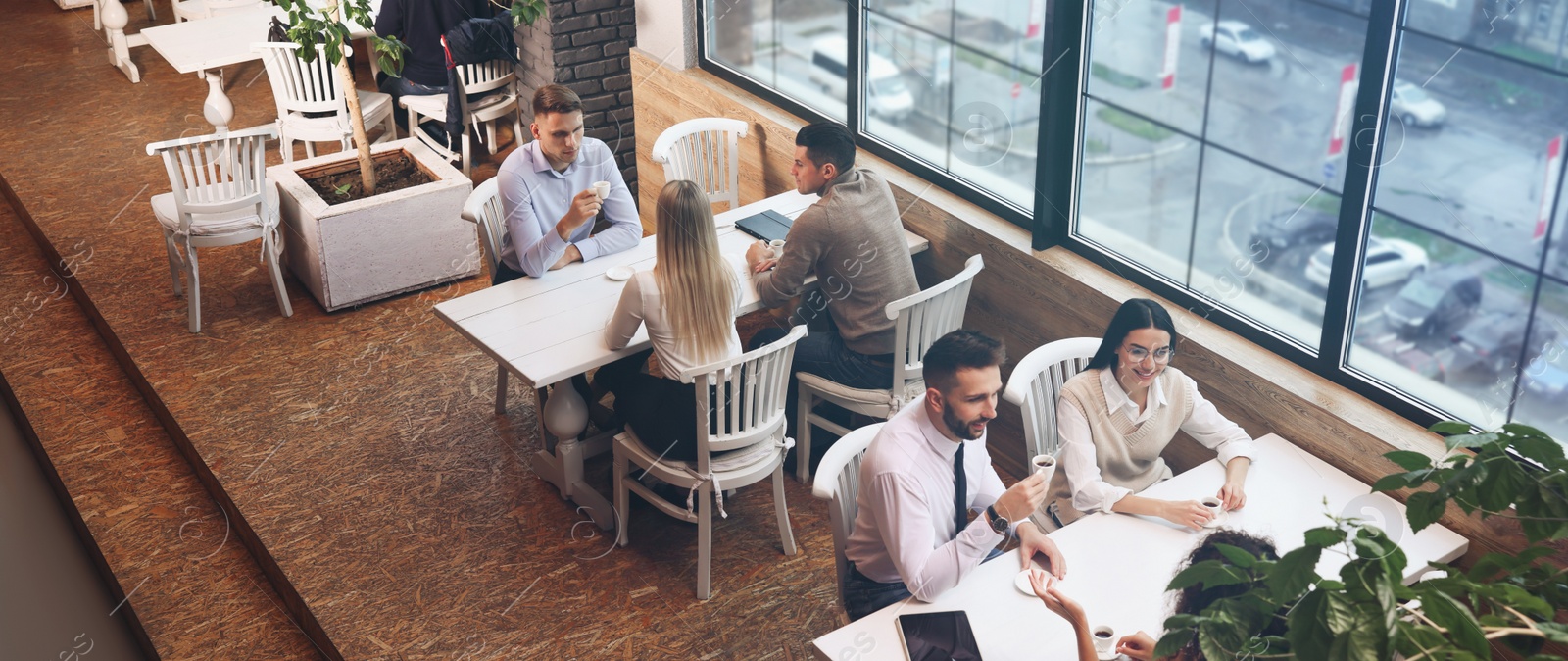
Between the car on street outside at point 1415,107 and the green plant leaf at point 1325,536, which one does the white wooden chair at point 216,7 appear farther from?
the green plant leaf at point 1325,536

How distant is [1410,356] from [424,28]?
4915 millimetres

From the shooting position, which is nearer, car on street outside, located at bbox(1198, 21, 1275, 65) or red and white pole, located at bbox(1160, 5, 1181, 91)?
car on street outside, located at bbox(1198, 21, 1275, 65)

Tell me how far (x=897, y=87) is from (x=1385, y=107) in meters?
2.06

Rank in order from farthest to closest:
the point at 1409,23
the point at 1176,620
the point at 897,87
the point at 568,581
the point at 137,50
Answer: the point at 137,50, the point at 897,87, the point at 568,581, the point at 1409,23, the point at 1176,620

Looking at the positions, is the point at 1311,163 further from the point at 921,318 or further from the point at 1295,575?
the point at 1295,575

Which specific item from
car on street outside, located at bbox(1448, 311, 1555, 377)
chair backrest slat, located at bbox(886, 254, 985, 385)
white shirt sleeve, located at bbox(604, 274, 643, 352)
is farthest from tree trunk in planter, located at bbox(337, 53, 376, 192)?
car on street outside, located at bbox(1448, 311, 1555, 377)

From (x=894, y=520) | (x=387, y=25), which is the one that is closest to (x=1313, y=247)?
(x=894, y=520)

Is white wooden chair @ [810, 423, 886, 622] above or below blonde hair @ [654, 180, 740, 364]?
below

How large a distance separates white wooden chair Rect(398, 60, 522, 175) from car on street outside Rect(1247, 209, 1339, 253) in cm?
425

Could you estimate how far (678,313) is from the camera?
11.9ft

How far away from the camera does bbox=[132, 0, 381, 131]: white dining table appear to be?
6555 millimetres

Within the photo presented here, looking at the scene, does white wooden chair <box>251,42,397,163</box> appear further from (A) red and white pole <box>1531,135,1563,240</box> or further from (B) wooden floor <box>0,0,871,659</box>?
(A) red and white pole <box>1531,135,1563,240</box>

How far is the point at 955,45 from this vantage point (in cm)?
452

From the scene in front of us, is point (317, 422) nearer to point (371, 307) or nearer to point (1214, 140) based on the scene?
point (371, 307)
